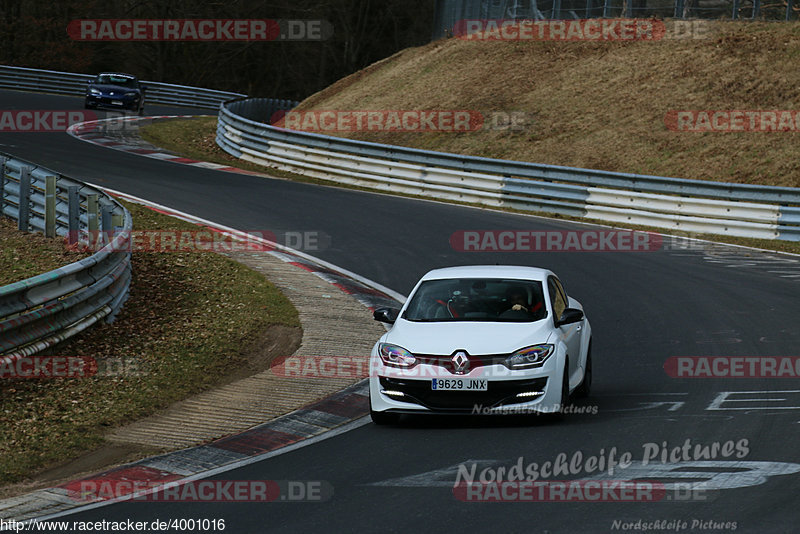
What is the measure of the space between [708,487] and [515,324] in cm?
310

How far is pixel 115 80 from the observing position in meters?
44.0

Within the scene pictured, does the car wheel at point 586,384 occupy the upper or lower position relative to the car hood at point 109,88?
lower

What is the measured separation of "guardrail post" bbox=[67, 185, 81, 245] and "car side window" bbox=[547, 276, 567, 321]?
8.48 metres

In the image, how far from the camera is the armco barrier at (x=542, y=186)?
22.6m

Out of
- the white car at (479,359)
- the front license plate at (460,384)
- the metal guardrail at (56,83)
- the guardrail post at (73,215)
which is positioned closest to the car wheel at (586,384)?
the white car at (479,359)

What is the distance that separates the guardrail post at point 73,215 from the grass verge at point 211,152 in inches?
447

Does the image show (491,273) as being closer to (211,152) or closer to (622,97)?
(622,97)

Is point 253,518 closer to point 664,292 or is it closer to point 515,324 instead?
point 515,324

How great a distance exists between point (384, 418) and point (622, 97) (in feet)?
83.0

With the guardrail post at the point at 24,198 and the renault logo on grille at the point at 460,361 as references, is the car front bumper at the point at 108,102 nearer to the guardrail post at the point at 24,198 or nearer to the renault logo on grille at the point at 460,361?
the guardrail post at the point at 24,198

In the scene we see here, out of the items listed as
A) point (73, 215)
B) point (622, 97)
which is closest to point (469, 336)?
point (73, 215)

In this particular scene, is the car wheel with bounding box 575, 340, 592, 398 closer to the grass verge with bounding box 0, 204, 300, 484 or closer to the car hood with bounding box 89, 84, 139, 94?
the grass verge with bounding box 0, 204, 300, 484

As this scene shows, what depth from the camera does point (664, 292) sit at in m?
16.8

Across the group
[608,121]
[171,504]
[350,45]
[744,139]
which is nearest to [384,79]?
[608,121]
